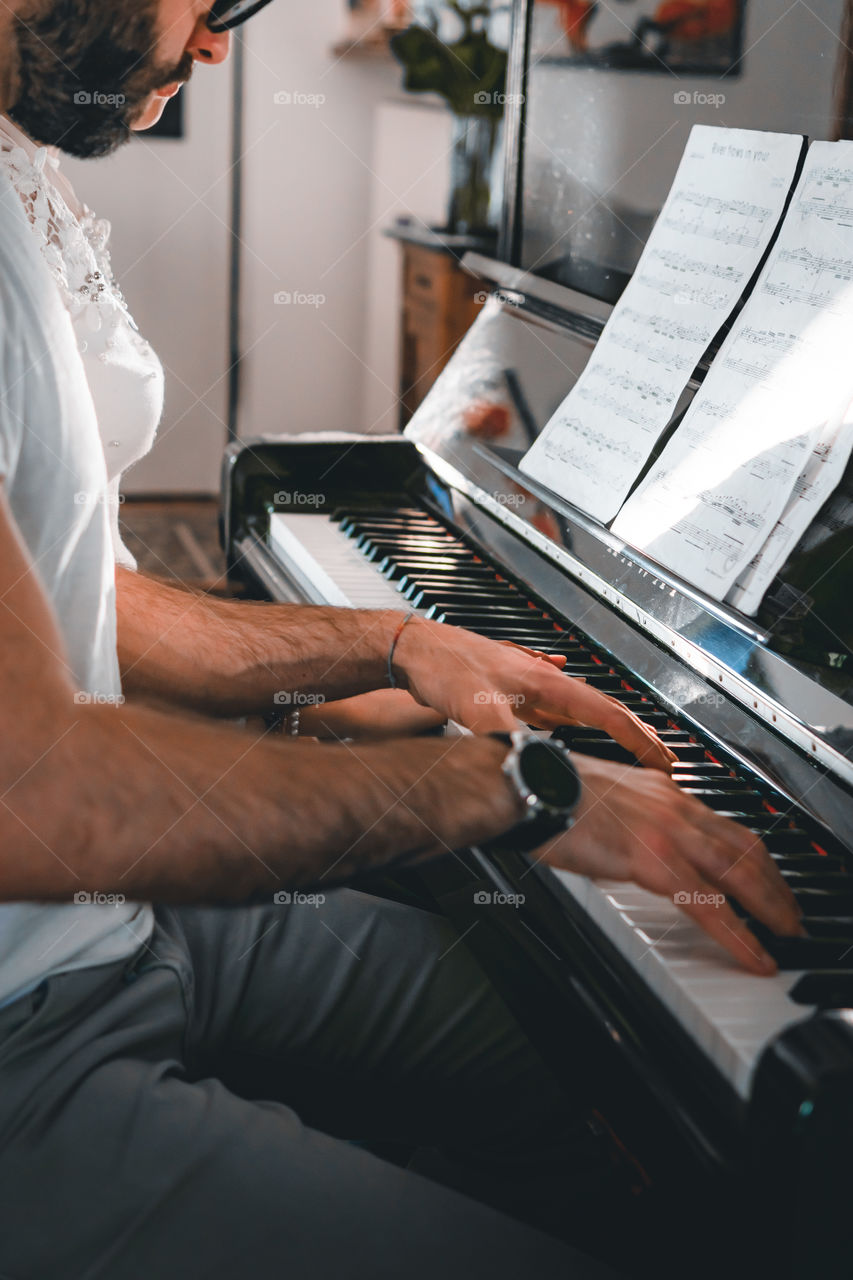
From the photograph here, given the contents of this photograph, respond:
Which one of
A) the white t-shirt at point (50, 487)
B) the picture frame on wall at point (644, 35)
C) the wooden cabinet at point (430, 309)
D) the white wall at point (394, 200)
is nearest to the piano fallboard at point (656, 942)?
the white t-shirt at point (50, 487)

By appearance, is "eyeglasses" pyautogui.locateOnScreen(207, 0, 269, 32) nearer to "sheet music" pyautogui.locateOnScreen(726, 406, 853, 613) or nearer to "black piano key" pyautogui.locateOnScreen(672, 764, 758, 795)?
"sheet music" pyautogui.locateOnScreen(726, 406, 853, 613)

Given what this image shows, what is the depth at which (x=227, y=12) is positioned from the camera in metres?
1.06

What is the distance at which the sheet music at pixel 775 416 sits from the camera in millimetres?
1091

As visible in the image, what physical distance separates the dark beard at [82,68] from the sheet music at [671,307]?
59 centimetres

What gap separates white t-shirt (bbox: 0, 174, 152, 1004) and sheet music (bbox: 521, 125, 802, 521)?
659mm

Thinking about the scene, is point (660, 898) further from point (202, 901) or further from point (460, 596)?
point (460, 596)

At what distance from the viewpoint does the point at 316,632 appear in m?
1.34

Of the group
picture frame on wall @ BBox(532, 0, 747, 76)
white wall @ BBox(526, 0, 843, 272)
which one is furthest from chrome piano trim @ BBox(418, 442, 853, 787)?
picture frame on wall @ BBox(532, 0, 747, 76)

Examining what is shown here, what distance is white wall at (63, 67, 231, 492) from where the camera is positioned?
4.77 m

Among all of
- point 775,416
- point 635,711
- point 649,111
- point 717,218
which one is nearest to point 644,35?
point 649,111

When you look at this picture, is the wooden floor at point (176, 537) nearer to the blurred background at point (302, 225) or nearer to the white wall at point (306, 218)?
the blurred background at point (302, 225)

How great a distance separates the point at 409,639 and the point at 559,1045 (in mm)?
476

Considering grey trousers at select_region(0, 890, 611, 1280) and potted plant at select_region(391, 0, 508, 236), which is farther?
potted plant at select_region(391, 0, 508, 236)

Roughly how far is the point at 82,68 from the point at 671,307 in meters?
0.69
